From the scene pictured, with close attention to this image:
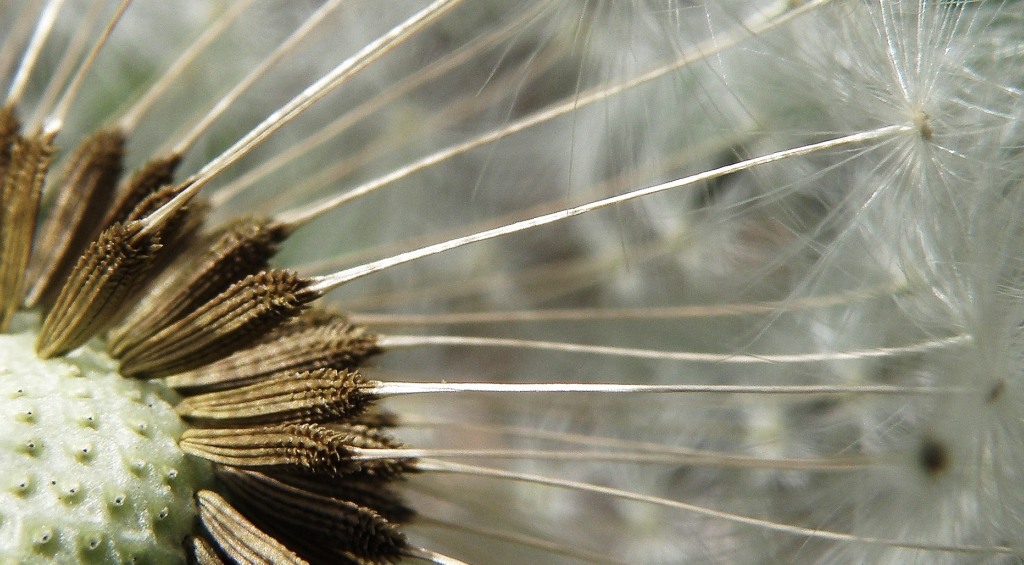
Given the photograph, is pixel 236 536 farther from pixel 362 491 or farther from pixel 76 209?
pixel 76 209

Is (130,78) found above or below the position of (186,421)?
above

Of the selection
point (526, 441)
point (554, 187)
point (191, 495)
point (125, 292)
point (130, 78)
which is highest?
point (554, 187)

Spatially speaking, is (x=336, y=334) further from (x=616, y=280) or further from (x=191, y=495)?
(x=616, y=280)

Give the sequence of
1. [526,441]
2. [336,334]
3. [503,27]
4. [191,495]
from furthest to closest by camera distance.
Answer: [526,441] < [503,27] < [336,334] < [191,495]

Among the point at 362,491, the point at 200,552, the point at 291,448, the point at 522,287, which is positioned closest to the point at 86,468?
the point at 200,552

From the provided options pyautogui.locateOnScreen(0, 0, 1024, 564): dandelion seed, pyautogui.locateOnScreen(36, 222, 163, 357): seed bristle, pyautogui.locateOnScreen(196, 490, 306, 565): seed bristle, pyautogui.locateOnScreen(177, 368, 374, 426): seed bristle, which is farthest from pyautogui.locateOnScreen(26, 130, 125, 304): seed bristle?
pyautogui.locateOnScreen(196, 490, 306, 565): seed bristle

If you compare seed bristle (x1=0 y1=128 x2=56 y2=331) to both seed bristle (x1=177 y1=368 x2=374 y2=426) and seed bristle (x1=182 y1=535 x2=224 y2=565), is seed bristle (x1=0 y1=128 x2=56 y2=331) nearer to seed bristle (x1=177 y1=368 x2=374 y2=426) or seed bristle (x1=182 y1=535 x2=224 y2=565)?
seed bristle (x1=177 y1=368 x2=374 y2=426)

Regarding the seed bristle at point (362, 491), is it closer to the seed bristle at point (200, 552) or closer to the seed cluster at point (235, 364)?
the seed cluster at point (235, 364)

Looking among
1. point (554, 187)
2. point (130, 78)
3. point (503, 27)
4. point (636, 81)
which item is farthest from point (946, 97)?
point (130, 78)
